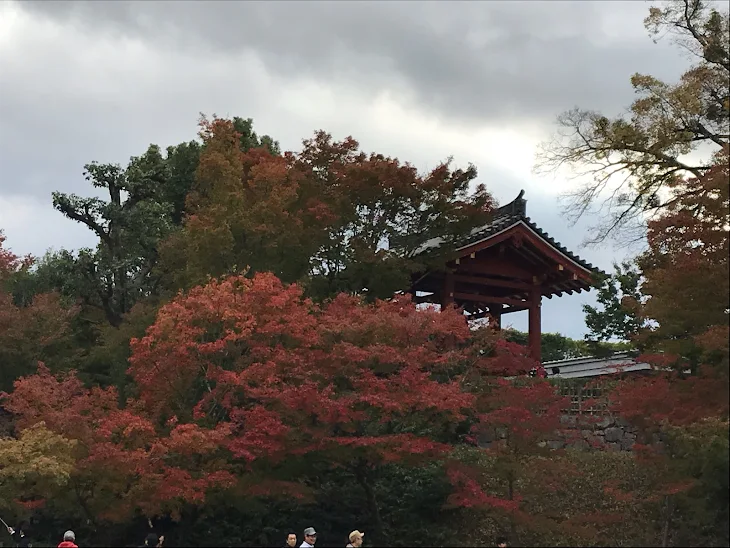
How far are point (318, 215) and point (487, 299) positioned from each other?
655 cm

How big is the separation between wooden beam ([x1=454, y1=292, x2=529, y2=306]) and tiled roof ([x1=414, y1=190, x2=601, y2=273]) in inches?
74.9

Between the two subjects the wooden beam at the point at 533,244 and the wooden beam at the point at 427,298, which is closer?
the wooden beam at the point at 533,244

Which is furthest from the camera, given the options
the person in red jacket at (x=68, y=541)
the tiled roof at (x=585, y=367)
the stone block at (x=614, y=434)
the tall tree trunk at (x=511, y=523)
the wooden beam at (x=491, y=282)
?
the wooden beam at (x=491, y=282)

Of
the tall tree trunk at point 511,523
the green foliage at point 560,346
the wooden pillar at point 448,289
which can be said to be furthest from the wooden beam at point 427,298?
the green foliage at point 560,346

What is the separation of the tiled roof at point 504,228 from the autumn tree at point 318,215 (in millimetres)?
581

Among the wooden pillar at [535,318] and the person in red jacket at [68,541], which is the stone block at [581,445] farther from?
the person in red jacket at [68,541]

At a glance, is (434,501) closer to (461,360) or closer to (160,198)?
(461,360)

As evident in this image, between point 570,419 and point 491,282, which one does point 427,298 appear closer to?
point 491,282

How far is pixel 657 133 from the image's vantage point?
774 inches

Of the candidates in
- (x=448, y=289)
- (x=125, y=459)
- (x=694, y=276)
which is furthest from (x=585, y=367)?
(x=125, y=459)

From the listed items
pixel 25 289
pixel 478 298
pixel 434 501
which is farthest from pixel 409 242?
pixel 25 289

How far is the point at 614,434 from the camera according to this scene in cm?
1809

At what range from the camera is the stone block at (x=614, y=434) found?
18.0m

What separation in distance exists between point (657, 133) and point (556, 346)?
20.7m
